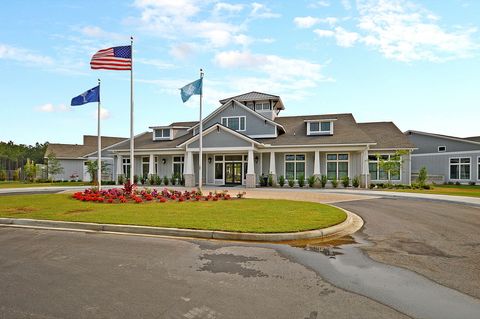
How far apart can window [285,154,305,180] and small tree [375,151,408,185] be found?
643cm

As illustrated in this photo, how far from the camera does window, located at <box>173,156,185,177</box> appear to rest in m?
30.5

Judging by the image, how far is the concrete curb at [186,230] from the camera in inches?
308

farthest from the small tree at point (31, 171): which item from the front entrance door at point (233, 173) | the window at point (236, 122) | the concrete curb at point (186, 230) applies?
the concrete curb at point (186, 230)

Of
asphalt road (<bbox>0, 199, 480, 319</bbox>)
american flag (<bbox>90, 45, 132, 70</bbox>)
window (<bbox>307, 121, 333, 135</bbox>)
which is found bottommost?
asphalt road (<bbox>0, 199, 480, 319</bbox>)

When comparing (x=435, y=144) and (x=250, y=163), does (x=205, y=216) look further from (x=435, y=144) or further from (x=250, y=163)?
(x=435, y=144)

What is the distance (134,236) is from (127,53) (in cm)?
1198

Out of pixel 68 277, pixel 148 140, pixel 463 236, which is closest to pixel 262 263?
pixel 68 277

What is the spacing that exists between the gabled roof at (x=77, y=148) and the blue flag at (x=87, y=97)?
2613cm

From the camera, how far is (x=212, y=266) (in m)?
5.78

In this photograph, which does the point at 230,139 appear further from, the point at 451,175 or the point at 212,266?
the point at 451,175

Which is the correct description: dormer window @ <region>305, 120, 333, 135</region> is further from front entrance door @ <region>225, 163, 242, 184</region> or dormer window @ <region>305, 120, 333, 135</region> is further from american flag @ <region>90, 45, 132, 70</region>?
american flag @ <region>90, 45, 132, 70</region>

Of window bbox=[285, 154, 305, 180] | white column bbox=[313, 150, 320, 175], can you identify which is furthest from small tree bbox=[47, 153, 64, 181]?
white column bbox=[313, 150, 320, 175]

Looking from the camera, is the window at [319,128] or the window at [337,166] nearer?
the window at [337,166]

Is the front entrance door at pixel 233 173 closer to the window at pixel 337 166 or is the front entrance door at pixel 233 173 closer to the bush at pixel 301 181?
the bush at pixel 301 181
